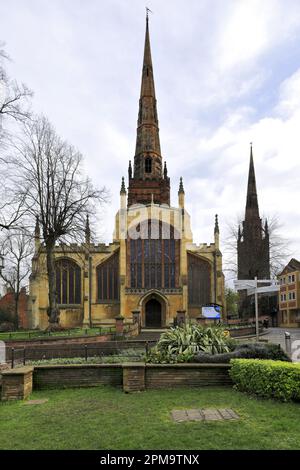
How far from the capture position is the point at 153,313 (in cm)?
3941

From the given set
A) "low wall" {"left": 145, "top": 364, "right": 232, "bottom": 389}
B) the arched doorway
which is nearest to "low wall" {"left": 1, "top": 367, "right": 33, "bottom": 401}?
"low wall" {"left": 145, "top": 364, "right": 232, "bottom": 389}

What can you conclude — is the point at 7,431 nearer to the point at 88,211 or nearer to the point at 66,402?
the point at 66,402

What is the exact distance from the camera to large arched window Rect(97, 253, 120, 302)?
130 ft

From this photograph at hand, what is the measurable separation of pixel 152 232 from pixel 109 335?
17.4m

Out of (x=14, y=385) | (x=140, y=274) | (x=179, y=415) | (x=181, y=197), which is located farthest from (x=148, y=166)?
(x=179, y=415)

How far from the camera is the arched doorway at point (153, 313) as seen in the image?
39156 millimetres

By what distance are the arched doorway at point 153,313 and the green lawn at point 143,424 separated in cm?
3067

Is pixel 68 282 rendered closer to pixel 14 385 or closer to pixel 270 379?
pixel 14 385

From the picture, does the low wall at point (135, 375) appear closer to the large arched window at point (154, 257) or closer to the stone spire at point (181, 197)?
the large arched window at point (154, 257)

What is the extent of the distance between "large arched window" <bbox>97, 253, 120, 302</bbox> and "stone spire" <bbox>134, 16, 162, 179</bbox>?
40.2 ft

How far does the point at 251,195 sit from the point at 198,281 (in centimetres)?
2699

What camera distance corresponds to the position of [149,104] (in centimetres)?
4841

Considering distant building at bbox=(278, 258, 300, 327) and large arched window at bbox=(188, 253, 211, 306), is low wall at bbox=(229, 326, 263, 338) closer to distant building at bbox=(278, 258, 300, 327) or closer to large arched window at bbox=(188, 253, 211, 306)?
large arched window at bbox=(188, 253, 211, 306)
